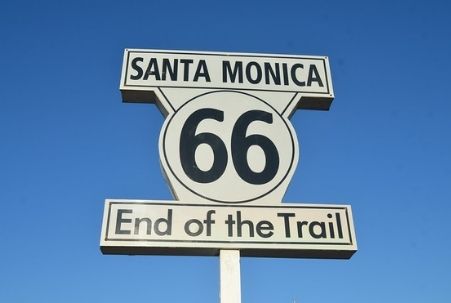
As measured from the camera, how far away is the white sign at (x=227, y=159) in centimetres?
232

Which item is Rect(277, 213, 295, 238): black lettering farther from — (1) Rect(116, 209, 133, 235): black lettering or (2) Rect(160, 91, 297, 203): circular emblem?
(1) Rect(116, 209, 133, 235): black lettering

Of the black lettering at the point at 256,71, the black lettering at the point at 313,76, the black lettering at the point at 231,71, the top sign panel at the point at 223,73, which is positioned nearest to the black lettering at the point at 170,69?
the top sign panel at the point at 223,73

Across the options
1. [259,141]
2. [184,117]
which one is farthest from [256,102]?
[184,117]

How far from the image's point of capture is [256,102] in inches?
110

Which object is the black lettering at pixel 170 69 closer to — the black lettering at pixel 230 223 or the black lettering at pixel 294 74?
the black lettering at pixel 294 74

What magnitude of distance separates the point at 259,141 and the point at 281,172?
23cm

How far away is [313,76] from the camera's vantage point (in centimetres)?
295

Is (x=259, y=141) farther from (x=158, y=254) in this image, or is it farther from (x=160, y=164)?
(x=158, y=254)

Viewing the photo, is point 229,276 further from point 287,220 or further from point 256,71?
point 256,71

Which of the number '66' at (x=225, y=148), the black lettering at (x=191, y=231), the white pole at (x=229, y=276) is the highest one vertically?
the number '66' at (x=225, y=148)

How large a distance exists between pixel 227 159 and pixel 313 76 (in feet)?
2.73

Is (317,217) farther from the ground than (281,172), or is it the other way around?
(281,172)

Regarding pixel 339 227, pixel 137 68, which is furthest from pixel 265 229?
pixel 137 68

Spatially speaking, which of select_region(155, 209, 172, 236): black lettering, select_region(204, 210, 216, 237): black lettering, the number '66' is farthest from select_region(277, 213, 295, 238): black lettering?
select_region(155, 209, 172, 236): black lettering
